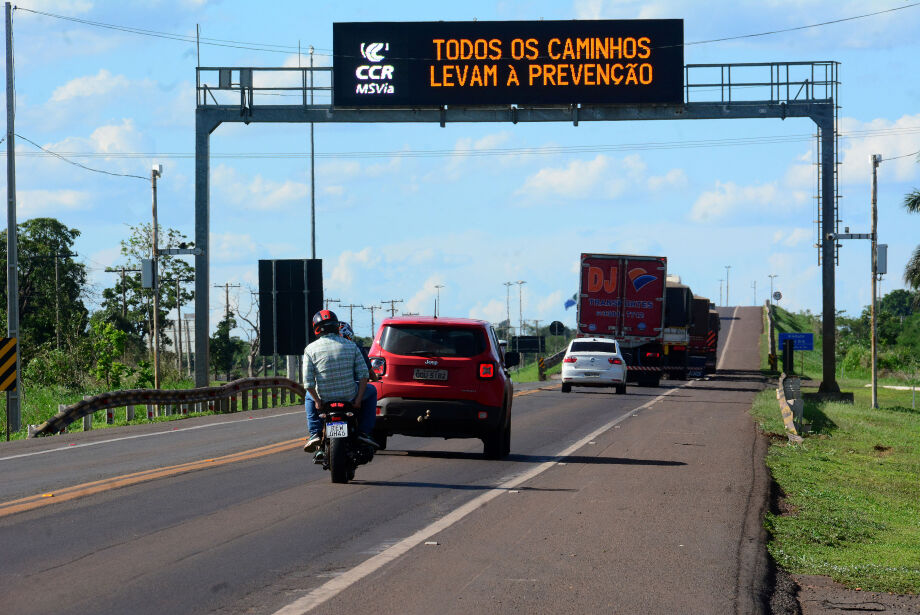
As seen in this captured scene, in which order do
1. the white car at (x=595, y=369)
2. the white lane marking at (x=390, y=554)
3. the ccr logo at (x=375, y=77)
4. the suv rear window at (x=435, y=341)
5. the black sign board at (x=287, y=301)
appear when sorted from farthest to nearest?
the white car at (x=595, y=369), the black sign board at (x=287, y=301), the ccr logo at (x=375, y=77), the suv rear window at (x=435, y=341), the white lane marking at (x=390, y=554)

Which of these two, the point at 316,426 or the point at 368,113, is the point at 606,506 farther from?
the point at 368,113

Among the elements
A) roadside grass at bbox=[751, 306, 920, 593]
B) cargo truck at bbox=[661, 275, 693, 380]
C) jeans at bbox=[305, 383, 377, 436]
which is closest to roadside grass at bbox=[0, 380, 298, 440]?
jeans at bbox=[305, 383, 377, 436]

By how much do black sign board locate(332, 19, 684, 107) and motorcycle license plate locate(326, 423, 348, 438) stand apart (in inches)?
891

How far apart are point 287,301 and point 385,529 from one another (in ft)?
84.7

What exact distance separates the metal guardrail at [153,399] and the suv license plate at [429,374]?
8.46m

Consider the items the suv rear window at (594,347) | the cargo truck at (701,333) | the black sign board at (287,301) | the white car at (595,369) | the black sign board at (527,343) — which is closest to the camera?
the black sign board at (287,301)

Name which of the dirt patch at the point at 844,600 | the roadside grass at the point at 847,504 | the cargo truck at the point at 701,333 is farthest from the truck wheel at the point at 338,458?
the cargo truck at the point at 701,333

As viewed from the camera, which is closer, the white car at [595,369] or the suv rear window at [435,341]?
the suv rear window at [435,341]

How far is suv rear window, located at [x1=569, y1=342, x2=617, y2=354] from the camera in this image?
38750mm

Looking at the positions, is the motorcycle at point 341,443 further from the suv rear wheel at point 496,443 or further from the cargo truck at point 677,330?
the cargo truck at point 677,330

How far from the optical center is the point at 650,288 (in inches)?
1684

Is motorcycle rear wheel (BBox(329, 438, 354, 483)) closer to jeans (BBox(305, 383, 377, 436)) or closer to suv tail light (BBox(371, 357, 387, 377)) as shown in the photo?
jeans (BBox(305, 383, 377, 436))

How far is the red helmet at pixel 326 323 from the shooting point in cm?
1305

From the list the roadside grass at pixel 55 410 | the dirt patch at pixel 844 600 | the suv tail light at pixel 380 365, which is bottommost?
the roadside grass at pixel 55 410
